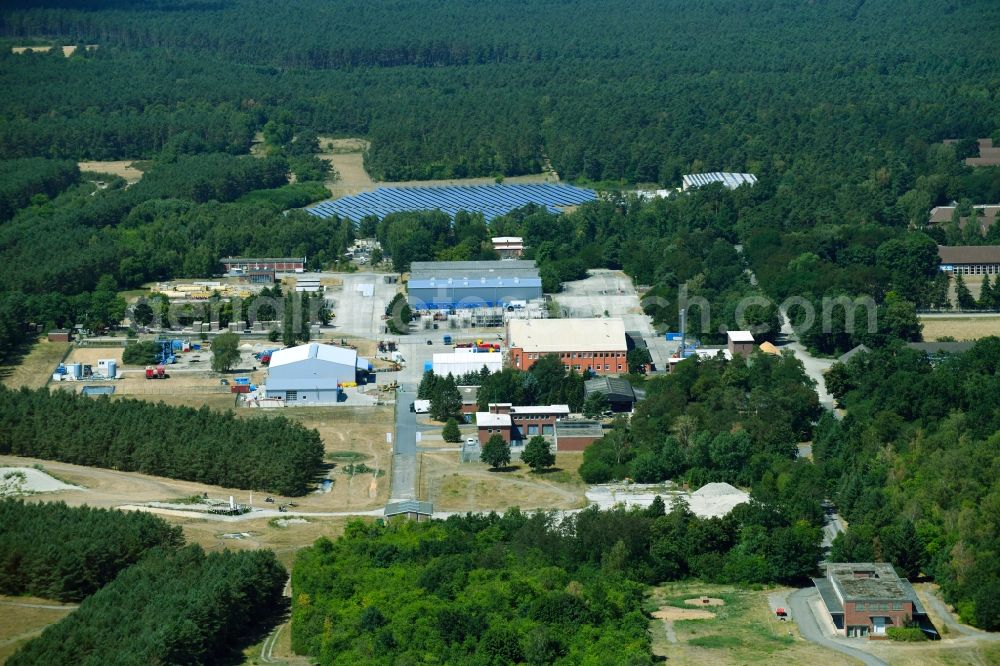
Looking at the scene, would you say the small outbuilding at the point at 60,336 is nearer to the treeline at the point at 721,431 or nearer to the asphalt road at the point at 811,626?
the treeline at the point at 721,431

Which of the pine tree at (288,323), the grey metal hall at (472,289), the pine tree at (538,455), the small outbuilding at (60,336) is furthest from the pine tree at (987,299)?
the small outbuilding at (60,336)

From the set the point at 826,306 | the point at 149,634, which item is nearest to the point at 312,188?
the point at 826,306

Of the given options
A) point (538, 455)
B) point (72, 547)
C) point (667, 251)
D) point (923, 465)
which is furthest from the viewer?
point (667, 251)

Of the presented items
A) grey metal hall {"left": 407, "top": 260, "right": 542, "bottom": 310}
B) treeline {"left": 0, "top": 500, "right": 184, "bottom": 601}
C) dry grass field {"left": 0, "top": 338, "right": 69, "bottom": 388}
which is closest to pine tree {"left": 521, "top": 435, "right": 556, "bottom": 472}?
treeline {"left": 0, "top": 500, "right": 184, "bottom": 601}

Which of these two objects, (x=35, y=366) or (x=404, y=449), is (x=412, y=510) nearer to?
(x=404, y=449)

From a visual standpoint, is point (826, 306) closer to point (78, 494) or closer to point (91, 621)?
point (78, 494)

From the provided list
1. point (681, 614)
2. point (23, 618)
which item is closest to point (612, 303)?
point (681, 614)

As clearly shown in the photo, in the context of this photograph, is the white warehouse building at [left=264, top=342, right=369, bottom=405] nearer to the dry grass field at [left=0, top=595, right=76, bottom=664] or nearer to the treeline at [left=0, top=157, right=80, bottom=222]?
the dry grass field at [left=0, top=595, right=76, bottom=664]
